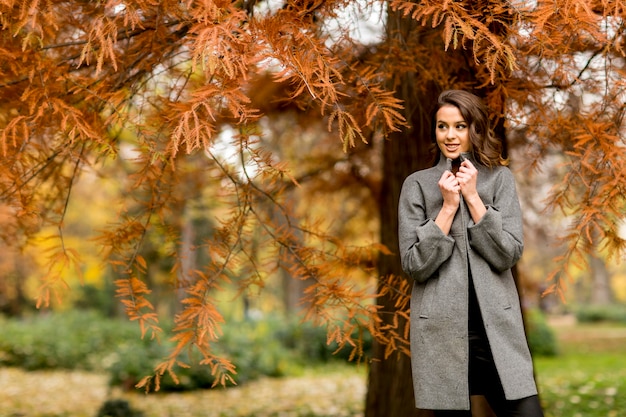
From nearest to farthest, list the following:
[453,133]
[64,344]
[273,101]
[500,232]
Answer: [500,232], [453,133], [273,101], [64,344]

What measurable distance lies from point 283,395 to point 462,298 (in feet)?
21.4

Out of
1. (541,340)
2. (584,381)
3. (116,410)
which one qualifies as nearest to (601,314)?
(541,340)

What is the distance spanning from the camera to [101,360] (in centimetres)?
1220

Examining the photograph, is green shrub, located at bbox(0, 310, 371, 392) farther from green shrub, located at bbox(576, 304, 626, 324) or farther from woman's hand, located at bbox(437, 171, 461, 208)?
green shrub, located at bbox(576, 304, 626, 324)

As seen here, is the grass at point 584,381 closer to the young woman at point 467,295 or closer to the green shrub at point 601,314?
the young woman at point 467,295

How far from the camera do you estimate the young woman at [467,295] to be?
7.50 feet

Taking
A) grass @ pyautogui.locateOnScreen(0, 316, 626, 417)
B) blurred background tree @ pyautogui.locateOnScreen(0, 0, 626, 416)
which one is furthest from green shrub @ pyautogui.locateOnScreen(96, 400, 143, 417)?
blurred background tree @ pyautogui.locateOnScreen(0, 0, 626, 416)

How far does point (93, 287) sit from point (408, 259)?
2349 centimetres

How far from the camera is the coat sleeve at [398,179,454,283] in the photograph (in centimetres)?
230

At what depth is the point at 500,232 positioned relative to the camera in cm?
229

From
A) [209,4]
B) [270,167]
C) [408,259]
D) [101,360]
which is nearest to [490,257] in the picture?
[408,259]

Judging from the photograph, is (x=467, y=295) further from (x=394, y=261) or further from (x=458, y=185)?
(x=394, y=261)

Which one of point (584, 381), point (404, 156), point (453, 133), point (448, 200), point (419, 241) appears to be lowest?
point (584, 381)

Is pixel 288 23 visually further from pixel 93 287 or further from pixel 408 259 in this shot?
pixel 93 287
